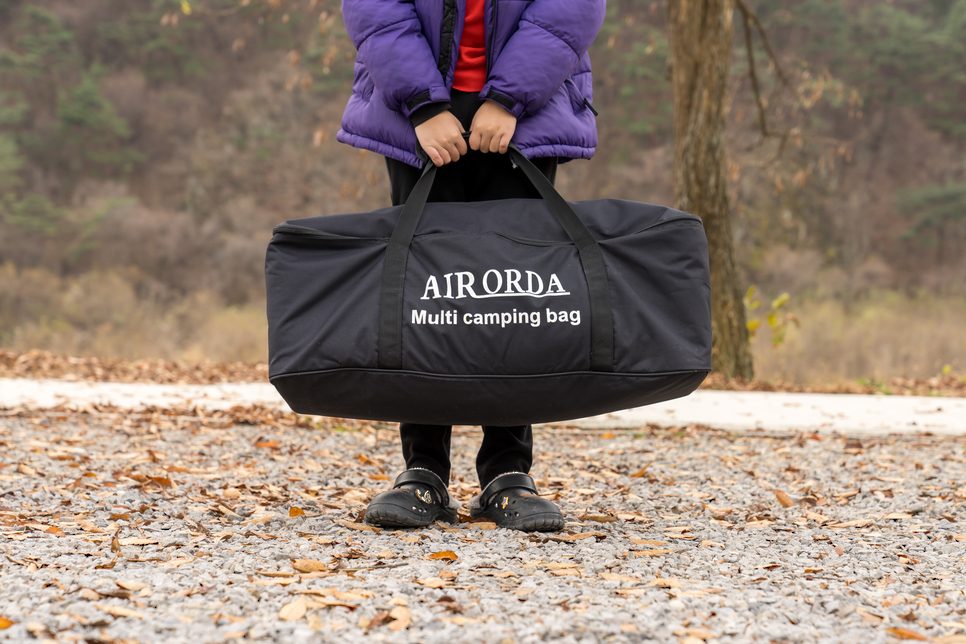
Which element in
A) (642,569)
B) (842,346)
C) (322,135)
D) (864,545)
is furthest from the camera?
(842,346)

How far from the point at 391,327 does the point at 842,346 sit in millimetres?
11917

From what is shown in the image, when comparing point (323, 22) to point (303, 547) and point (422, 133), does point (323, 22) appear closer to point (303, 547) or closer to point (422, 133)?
point (422, 133)

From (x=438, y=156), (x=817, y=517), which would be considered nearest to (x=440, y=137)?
(x=438, y=156)

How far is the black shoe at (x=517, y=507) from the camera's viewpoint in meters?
2.05

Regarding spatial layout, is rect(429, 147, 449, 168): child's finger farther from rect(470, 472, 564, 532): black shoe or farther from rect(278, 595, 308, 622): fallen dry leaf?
rect(278, 595, 308, 622): fallen dry leaf

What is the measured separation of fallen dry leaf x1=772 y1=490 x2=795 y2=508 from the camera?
8.32 feet

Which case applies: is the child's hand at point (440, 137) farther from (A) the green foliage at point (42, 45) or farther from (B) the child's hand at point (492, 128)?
(A) the green foliage at point (42, 45)

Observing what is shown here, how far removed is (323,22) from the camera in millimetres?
6895

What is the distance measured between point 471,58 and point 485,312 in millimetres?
772

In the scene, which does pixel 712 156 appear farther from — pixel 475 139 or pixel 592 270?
pixel 592 270

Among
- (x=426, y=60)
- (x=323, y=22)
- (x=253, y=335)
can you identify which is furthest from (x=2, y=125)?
(x=426, y=60)

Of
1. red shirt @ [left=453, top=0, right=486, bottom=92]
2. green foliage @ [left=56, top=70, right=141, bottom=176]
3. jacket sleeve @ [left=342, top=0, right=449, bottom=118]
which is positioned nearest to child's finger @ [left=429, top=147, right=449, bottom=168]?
jacket sleeve @ [left=342, top=0, right=449, bottom=118]

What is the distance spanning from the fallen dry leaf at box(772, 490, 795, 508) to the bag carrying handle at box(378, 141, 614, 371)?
1.17 meters

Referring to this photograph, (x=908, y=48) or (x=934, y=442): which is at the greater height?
(x=908, y=48)
